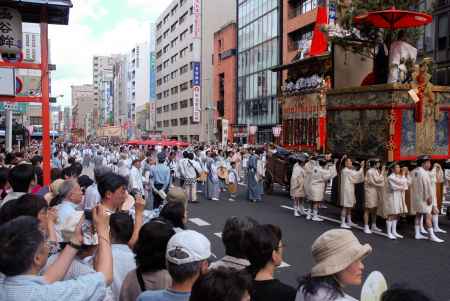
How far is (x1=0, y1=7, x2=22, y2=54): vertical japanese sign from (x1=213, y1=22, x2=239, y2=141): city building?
38796mm

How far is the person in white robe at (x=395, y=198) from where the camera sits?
30.3ft

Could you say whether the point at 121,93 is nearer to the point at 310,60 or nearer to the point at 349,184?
the point at 310,60

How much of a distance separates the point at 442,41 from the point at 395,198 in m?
25.3

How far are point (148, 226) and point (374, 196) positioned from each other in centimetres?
771

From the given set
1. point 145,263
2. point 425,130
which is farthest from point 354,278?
point 425,130

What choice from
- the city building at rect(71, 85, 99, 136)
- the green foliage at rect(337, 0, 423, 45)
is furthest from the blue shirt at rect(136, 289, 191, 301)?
the city building at rect(71, 85, 99, 136)

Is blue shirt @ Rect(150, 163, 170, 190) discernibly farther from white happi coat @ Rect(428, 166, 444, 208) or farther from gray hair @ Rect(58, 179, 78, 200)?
gray hair @ Rect(58, 179, 78, 200)

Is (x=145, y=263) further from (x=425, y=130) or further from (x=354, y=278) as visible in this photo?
(x=425, y=130)

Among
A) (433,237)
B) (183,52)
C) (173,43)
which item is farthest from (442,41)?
(173,43)

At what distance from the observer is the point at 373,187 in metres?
9.67

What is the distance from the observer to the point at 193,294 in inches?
81.1

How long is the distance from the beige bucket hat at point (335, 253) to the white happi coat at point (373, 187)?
290 inches

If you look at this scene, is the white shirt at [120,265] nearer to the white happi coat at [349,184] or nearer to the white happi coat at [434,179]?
the white happi coat at [349,184]

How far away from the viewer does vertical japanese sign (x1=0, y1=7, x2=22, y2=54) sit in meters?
7.20
